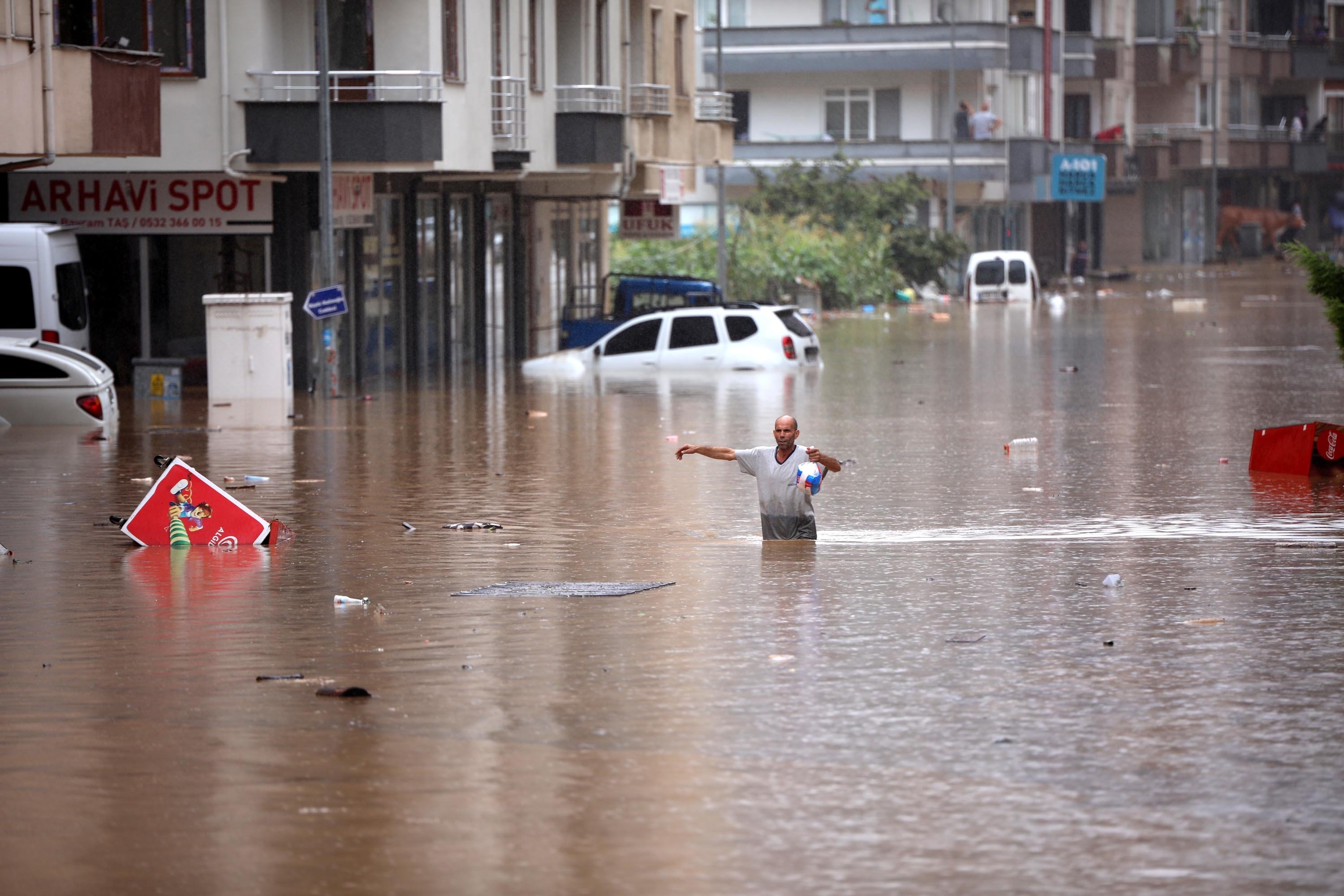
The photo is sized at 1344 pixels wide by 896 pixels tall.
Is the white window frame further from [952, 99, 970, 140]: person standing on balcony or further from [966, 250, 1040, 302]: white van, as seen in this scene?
[966, 250, 1040, 302]: white van

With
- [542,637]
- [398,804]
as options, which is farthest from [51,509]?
[398,804]

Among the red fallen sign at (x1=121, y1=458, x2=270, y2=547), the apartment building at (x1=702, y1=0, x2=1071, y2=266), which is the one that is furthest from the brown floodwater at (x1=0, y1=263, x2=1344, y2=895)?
the apartment building at (x1=702, y1=0, x2=1071, y2=266)

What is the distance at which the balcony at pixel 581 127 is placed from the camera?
3703cm

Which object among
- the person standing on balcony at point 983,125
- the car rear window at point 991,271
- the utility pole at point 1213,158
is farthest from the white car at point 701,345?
the utility pole at point 1213,158

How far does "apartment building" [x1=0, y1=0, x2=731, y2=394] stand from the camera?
97.0 ft

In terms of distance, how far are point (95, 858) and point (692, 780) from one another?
215cm

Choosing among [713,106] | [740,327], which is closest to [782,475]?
[740,327]

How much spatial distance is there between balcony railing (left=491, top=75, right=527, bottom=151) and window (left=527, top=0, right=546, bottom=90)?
148 cm

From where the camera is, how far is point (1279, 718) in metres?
8.93

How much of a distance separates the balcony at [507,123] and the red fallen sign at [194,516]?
19.1 m

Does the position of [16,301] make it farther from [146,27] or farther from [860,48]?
[860,48]

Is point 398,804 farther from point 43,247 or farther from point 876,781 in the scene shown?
point 43,247

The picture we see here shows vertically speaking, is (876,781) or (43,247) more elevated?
(43,247)

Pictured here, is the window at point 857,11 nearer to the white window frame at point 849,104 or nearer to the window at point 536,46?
the white window frame at point 849,104
